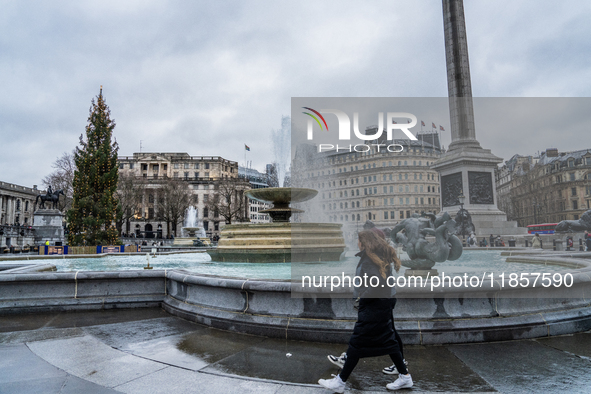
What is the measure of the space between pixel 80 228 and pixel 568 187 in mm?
60848

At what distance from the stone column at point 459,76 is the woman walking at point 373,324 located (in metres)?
33.8

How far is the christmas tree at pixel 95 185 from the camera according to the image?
28281 millimetres

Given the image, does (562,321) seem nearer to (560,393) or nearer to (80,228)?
(560,393)

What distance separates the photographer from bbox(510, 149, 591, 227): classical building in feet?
177

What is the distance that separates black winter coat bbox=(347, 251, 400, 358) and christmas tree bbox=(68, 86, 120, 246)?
94.8 ft

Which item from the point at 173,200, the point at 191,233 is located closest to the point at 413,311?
the point at 191,233

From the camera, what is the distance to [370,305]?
351 centimetres

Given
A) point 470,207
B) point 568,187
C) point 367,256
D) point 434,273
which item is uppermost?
point 568,187

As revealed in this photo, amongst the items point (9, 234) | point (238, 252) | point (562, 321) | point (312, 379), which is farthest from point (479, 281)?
point (9, 234)

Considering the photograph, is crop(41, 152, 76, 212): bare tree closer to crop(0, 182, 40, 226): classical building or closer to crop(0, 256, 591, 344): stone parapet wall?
crop(0, 182, 40, 226): classical building

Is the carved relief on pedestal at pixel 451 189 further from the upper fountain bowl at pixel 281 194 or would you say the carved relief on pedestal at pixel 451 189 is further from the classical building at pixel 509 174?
the classical building at pixel 509 174

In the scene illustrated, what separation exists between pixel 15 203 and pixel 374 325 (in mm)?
94353

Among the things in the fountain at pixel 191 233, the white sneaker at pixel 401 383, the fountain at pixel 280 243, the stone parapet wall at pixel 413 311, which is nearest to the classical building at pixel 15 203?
the fountain at pixel 191 233

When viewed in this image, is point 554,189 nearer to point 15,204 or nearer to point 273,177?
point 273,177
